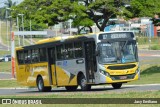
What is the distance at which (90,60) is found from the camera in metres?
29.3

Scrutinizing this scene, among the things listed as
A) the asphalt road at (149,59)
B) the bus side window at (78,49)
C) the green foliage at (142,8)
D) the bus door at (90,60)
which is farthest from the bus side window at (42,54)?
the asphalt road at (149,59)

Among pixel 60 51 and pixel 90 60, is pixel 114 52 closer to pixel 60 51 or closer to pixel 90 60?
pixel 90 60

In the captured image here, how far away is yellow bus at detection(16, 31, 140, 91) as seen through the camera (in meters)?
28.5

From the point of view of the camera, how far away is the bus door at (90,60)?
29.0 meters

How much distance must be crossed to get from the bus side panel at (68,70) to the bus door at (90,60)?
12.1 inches

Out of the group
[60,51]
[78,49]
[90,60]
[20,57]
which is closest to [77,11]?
[20,57]

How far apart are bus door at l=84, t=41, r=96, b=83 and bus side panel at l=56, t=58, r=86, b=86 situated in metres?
0.31

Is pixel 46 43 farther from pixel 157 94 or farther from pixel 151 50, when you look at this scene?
pixel 151 50

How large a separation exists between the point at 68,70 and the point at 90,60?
2.29 m

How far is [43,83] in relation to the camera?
33969 mm

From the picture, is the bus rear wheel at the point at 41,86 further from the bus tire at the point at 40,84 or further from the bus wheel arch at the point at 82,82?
the bus wheel arch at the point at 82,82

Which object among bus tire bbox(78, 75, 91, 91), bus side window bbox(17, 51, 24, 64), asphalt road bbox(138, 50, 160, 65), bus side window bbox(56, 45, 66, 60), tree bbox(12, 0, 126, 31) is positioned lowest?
asphalt road bbox(138, 50, 160, 65)

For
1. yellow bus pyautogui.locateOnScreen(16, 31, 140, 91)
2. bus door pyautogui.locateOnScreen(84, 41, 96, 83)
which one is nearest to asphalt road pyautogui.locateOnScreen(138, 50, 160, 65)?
yellow bus pyautogui.locateOnScreen(16, 31, 140, 91)

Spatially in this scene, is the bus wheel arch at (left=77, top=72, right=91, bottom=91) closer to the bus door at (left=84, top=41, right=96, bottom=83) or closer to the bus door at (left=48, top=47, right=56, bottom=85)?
the bus door at (left=84, top=41, right=96, bottom=83)
